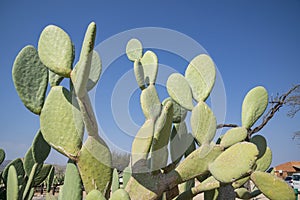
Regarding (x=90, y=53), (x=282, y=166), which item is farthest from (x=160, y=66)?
(x=282, y=166)

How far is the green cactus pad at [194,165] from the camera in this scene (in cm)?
136

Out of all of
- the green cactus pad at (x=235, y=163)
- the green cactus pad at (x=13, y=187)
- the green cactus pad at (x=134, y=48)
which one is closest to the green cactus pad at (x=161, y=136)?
the green cactus pad at (x=235, y=163)

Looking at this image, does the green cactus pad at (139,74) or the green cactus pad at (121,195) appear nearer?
the green cactus pad at (121,195)

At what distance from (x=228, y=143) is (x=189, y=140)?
231mm

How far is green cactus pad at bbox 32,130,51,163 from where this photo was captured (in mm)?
1705

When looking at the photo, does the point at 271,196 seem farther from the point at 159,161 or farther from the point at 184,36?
the point at 184,36

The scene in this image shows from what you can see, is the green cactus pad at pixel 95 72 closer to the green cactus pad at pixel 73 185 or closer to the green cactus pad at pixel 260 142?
the green cactus pad at pixel 73 185

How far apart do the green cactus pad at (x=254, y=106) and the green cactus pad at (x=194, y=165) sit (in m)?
0.38

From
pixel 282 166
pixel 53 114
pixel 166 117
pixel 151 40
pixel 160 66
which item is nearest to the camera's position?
pixel 166 117

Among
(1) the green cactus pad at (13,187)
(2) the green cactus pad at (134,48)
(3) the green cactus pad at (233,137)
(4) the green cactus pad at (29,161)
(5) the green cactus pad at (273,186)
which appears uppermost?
(2) the green cactus pad at (134,48)

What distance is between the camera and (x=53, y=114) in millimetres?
1299

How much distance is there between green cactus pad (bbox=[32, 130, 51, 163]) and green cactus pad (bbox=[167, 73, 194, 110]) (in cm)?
72

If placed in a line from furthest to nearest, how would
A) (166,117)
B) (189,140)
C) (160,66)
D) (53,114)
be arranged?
(160,66), (189,140), (53,114), (166,117)

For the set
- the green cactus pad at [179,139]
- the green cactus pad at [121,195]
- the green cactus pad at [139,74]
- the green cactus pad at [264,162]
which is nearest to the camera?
the green cactus pad at [121,195]
